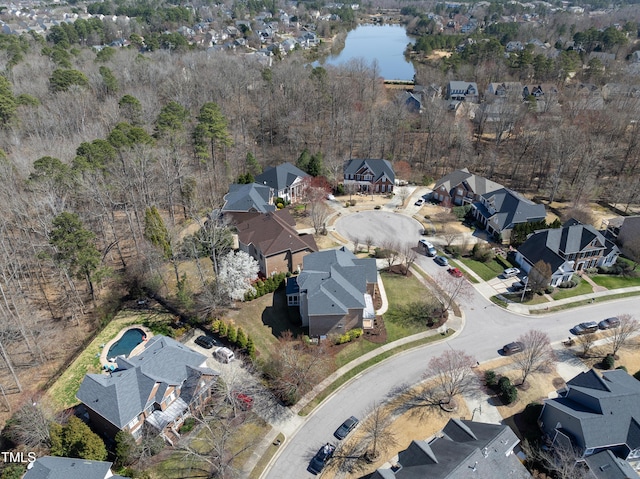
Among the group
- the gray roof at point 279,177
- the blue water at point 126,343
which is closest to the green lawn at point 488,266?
the gray roof at point 279,177

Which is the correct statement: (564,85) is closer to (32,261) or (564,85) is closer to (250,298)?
(250,298)

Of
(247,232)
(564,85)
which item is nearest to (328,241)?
(247,232)

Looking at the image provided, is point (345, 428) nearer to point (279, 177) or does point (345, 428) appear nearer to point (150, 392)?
point (150, 392)

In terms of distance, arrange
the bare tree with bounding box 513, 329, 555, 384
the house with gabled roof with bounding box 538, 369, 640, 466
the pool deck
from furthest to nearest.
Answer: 1. the pool deck
2. the bare tree with bounding box 513, 329, 555, 384
3. the house with gabled roof with bounding box 538, 369, 640, 466

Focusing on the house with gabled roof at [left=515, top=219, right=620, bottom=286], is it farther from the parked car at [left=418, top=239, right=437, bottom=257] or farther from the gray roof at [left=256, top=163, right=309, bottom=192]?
the gray roof at [left=256, top=163, right=309, bottom=192]

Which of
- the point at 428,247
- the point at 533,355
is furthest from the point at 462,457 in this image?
the point at 428,247

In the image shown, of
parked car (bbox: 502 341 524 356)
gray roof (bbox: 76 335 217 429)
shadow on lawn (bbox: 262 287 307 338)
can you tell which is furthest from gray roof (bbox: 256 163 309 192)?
parked car (bbox: 502 341 524 356)
